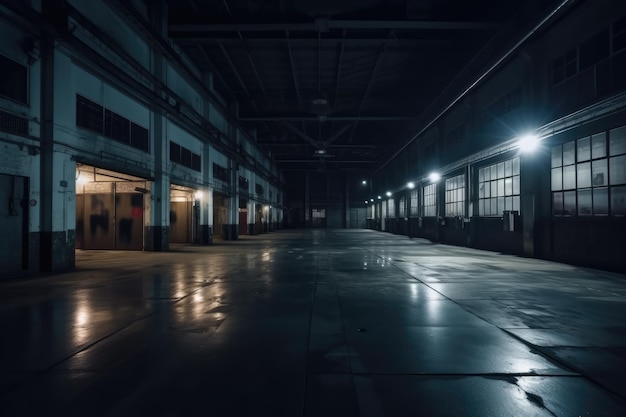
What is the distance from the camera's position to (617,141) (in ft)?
32.7

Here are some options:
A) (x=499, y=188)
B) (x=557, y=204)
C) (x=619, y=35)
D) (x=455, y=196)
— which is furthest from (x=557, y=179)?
(x=455, y=196)

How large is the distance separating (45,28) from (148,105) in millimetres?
6400

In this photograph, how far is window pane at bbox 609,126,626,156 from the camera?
32.1 feet

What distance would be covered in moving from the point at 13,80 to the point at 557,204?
18.6 m

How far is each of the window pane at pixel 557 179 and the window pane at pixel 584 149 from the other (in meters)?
1.06

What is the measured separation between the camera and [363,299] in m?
6.63

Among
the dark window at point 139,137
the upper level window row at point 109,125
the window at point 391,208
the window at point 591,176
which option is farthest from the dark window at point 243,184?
the window at point 591,176

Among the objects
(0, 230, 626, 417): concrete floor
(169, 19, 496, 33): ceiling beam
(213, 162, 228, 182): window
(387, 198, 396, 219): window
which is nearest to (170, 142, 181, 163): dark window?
(213, 162, 228, 182): window

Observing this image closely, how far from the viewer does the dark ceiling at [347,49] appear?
13.9m

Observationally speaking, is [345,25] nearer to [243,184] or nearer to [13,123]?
[13,123]

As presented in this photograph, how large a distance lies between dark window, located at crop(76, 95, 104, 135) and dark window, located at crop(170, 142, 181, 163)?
18.3 feet

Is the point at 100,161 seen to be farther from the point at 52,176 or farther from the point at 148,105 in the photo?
the point at 148,105

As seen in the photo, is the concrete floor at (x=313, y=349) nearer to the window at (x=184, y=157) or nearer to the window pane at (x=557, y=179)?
the window pane at (x=557, y=179)

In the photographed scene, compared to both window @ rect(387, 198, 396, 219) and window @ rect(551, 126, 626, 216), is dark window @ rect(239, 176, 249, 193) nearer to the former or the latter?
window @ rect(387, 198, 396, 219)
